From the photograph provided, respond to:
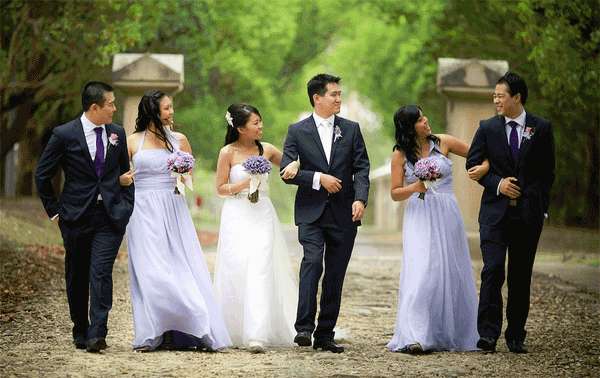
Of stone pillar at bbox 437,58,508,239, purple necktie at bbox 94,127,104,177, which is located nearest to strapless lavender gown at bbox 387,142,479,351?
purple necktie at bbox 94,127,104,177

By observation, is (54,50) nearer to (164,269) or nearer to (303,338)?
(164,269)

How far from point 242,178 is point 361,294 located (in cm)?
529

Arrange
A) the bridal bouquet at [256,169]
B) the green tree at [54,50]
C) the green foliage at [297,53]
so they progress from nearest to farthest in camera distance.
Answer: the bridal bouquet at [256,169] → the green foliage at [297,53] → the green tree at [54,50]

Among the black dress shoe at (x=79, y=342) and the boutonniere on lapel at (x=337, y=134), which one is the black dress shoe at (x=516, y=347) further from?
the black dress shoe at (x=79, y=342)

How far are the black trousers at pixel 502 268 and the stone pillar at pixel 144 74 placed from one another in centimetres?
1200

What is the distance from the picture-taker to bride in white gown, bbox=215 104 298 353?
10469 mm

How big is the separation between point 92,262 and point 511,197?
3465 millimetres

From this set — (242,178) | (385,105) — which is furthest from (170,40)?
(242,178)

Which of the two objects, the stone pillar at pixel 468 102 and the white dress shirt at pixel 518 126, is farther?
the stone pillar at pixel 468 102

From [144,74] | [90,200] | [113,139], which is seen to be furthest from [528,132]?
[144,74]

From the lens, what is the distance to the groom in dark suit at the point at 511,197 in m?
9.88

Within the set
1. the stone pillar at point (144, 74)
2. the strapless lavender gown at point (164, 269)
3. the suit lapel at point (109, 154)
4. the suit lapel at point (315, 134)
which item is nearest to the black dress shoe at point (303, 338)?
the strapless lavender gown at point (164, 269)

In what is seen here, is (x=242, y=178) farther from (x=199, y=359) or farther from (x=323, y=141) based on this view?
(x=199, y=359)

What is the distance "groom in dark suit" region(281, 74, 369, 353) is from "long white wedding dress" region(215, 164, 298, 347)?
0.46 metres
